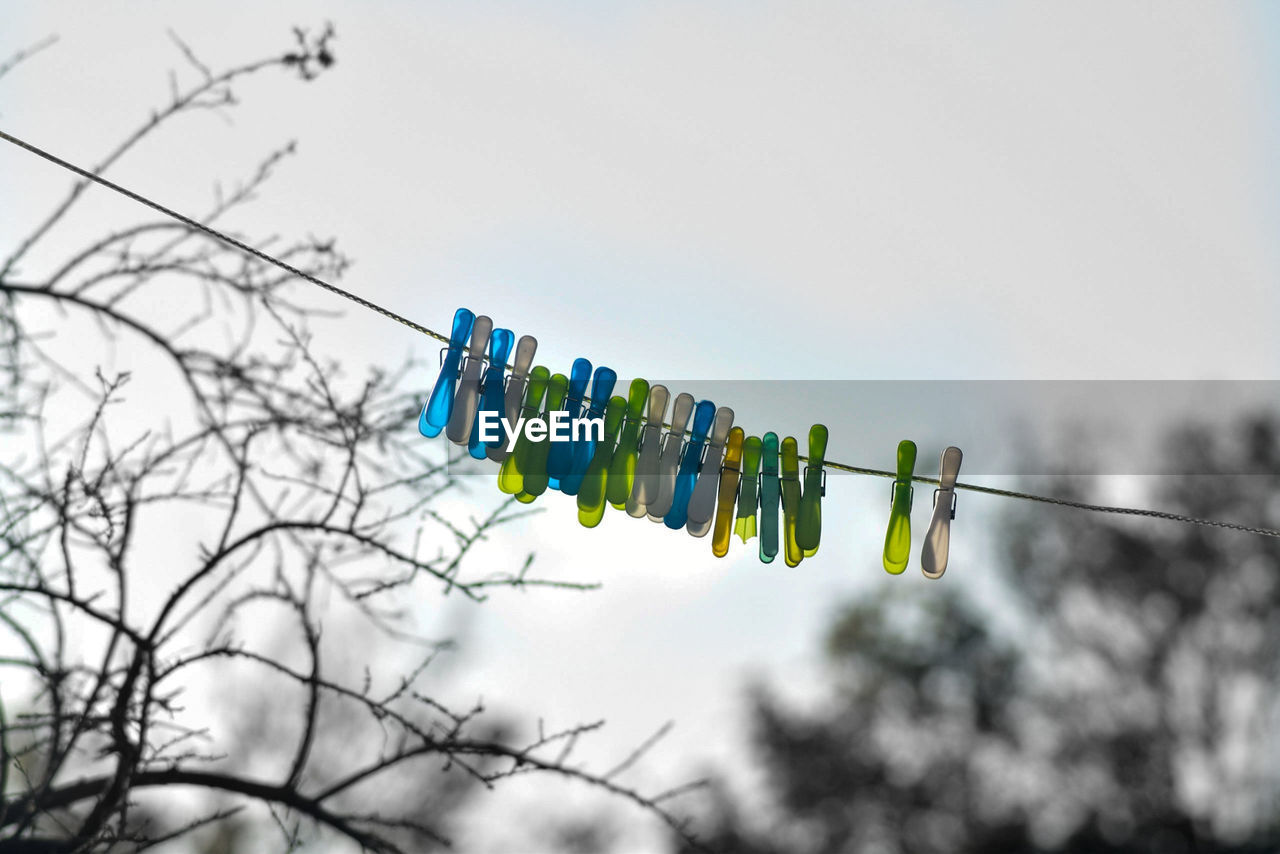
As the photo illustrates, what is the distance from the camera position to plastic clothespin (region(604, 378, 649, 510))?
6.96ft

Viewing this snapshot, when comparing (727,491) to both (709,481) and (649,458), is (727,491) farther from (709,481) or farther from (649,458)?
(649,458)

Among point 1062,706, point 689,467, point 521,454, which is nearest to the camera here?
point 521,454

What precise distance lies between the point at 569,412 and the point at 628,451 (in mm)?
139

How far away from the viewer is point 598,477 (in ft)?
6.93

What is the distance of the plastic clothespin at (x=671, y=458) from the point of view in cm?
215

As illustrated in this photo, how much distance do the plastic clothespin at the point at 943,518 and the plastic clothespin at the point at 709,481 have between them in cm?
45

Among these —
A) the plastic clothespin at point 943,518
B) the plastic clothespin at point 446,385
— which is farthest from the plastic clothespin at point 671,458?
the plastic clothespin at point 943,518

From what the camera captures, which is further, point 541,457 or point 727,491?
point 727,491

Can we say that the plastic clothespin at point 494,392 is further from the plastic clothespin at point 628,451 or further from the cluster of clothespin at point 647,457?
the plastic clothespin at point 628,451

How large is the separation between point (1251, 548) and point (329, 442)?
36.7 ft

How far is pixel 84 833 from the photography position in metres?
2.07

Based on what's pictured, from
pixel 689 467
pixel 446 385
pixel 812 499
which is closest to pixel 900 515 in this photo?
pixel 812 499

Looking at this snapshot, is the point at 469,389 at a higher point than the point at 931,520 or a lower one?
higher

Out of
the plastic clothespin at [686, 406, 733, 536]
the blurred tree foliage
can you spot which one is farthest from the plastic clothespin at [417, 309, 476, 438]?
the blurred tree foliage
